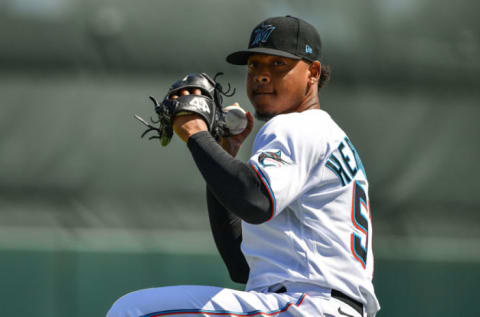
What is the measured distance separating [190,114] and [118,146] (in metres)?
2.11

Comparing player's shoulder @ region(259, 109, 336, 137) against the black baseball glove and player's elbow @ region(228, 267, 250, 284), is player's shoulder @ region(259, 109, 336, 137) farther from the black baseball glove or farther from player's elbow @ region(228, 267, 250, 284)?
player's elbow @ region(228, 267, 250, 284)

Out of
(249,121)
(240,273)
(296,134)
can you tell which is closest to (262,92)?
(249,121)

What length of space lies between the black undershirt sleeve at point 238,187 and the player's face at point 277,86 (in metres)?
0.47

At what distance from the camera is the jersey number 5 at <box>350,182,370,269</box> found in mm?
2152

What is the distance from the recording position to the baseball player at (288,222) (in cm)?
198

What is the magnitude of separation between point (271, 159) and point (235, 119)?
26.3 inches

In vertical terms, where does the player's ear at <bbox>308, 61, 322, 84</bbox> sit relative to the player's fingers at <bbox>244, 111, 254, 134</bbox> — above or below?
above

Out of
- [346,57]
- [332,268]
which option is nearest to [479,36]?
[346,57]

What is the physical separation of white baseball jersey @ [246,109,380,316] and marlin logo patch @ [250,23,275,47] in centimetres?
40

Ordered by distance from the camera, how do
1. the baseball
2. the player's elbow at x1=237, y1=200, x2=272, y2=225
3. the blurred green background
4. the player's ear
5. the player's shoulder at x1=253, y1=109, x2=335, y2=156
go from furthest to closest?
1. the blurred green background
2. the baseball
3. the player's ear
4. the player's shoulder at x1=253, y1=109, x2=335, y2=156
5. the player's elbow at x1=237, y1=200, x2=272, y2=225

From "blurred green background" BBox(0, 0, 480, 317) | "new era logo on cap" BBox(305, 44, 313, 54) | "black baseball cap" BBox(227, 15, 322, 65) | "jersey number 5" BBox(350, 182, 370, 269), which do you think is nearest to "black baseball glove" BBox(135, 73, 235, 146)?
"black baseball cap" BBox(227, 15, 322, 65)

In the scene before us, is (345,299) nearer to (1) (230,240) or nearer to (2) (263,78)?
(1) (230,240)

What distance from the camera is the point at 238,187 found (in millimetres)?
1964

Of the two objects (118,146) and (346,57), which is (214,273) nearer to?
(118,146)
